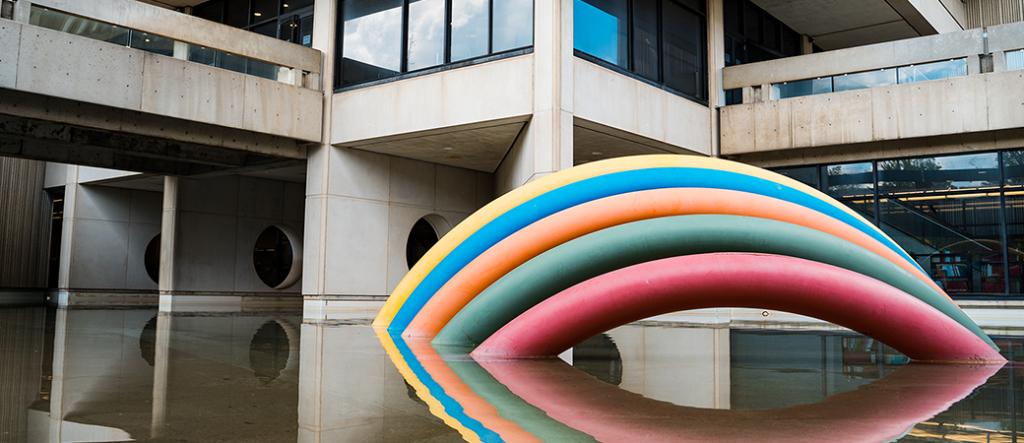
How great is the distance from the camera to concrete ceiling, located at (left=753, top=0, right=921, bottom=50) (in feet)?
62.0

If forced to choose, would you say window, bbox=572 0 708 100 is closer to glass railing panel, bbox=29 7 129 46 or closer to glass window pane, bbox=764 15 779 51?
glass window pane, bbox=764 15 779 51

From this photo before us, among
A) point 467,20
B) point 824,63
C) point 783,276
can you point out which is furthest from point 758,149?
point 783,276

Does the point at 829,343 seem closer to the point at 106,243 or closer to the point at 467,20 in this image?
the point at 467,20

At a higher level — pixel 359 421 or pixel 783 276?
pixel 783 276

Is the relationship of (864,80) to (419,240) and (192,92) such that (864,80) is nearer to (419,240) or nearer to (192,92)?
(419,240)

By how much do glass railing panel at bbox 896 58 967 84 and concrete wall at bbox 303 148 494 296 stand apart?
1140 cm

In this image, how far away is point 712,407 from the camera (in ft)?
12.2

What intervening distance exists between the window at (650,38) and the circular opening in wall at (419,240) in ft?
26.3

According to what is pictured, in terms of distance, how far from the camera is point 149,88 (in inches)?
572

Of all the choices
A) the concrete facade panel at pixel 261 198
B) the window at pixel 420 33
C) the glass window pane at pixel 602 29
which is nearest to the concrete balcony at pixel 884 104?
the glass window pane at pixel 602 29

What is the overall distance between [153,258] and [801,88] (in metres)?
23.6

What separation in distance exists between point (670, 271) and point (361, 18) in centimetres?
1371

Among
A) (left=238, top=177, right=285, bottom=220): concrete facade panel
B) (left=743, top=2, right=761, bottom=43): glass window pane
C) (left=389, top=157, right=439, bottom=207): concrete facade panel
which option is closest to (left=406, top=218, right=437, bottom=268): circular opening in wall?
(left=389, top=157, right=439, bottom=207): concrete facade panel

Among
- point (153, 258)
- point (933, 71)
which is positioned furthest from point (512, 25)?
point (153, 258)
